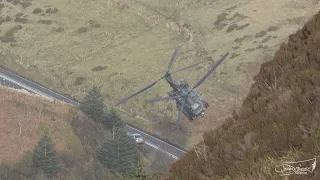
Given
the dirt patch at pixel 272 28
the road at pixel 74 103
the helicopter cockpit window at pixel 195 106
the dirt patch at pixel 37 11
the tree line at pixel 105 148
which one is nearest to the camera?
the tree line at pixel 105 148

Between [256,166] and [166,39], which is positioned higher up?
[256,166]

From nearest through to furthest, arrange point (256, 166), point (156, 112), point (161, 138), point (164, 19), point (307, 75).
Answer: point (256, 166) < point (307, 75) < point (161, 138) < point (156, 112) < point (164, 19)

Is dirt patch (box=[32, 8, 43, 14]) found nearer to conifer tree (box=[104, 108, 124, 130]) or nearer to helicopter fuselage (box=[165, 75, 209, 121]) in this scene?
conifer tree (box=[104, 108, 124, 130])

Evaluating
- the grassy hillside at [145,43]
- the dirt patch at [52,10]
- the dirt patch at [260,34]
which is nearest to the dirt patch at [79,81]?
the grassy hillside at [145,43]

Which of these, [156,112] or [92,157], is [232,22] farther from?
[92,157]

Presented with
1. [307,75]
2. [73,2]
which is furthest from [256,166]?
[73,2]

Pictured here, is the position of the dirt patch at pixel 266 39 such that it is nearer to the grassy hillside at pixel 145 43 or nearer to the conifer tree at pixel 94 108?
the grassy hillside at pixel 145 43

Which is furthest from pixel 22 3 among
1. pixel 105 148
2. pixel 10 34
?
pixel 105 148
